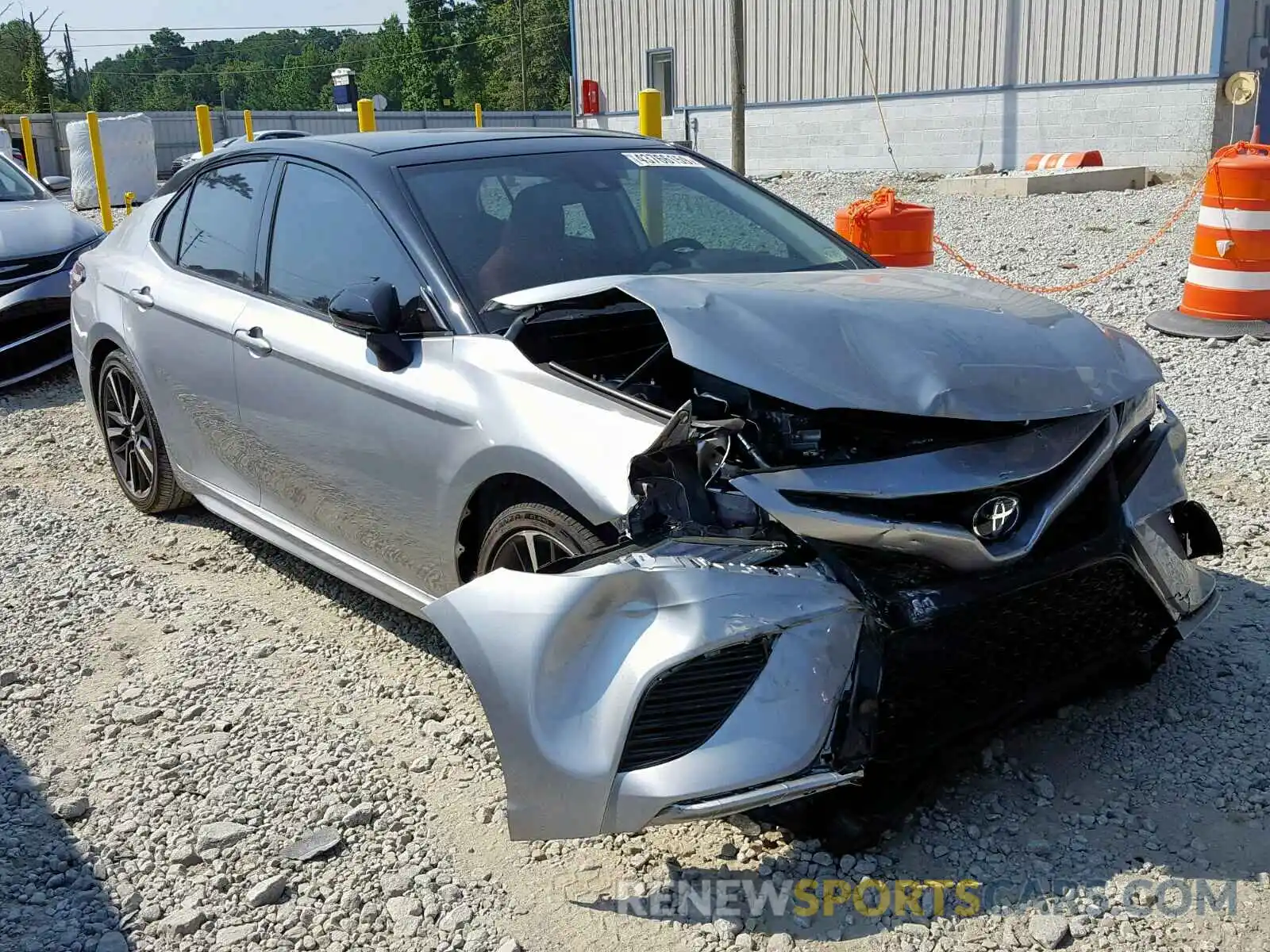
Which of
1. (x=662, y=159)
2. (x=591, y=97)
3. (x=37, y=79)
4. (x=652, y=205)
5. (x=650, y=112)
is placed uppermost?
(x=37, y=79)

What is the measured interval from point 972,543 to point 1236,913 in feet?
3.18

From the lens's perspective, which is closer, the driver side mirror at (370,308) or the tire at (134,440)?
the driver side mirror at (370,308)

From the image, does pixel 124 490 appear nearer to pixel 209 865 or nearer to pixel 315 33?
pixel 209 865

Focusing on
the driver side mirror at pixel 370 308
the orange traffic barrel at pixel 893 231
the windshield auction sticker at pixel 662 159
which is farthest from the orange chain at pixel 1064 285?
the driver side mirror at pixel 370 308

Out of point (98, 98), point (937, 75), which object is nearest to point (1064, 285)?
point (937, 75)

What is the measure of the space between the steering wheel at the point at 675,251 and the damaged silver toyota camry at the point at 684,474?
1 cm

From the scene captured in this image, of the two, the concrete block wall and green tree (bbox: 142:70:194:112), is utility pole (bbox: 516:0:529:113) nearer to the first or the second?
the concrete block wall

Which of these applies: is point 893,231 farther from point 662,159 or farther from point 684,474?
point 684,474

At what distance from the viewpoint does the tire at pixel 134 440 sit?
515cm

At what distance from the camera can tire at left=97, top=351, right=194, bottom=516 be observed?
515 cm

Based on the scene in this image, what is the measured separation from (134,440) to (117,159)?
21.3 m

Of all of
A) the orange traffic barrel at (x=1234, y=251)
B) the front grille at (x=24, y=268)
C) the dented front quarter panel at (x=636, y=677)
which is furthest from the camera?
the front grille at (x=24, y=268)

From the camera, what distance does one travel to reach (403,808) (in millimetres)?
3156

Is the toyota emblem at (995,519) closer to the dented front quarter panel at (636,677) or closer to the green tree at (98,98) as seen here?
the dented front quarter panel at (636,677)
